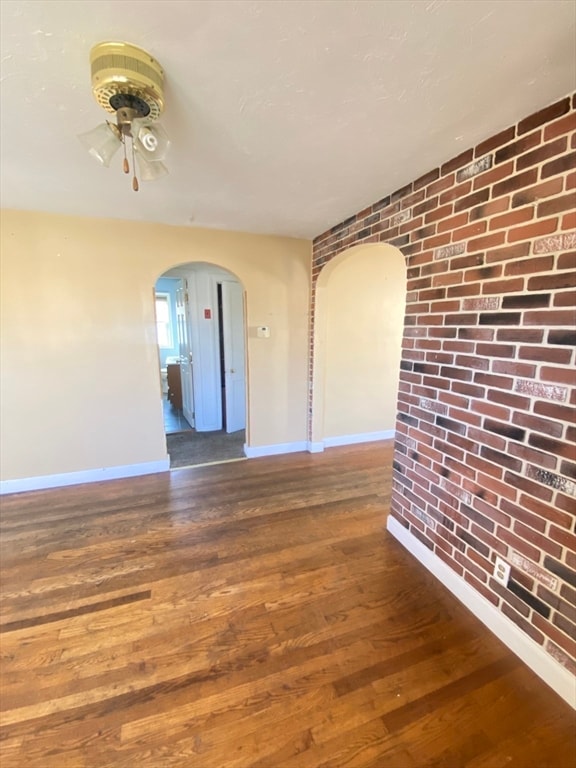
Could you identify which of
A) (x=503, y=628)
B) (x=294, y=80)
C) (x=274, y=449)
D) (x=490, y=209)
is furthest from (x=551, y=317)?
(x=274, y=449)

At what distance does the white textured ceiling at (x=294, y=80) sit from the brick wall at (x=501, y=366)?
0.73ft

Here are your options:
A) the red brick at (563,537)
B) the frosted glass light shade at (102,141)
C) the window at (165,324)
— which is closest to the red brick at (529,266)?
the red brick at (563,537)

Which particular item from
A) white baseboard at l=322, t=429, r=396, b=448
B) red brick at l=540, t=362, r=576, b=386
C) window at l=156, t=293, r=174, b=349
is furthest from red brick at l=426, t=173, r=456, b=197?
window at l=156, t=293, r=174, b=349

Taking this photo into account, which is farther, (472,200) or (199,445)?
(199,445)

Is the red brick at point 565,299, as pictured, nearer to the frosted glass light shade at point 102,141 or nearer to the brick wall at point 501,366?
the brick wall at point 501,366

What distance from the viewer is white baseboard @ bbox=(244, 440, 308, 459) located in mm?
3566

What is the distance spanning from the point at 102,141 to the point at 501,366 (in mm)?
1890

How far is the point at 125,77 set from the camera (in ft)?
3.31

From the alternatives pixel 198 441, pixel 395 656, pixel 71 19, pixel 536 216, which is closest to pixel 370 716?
pixel 395 656

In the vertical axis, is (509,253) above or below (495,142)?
below

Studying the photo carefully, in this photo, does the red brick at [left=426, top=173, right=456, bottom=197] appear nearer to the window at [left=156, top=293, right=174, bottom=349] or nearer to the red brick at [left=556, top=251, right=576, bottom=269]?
the red brick at [left=556, top=251, right=576, bottom=269]

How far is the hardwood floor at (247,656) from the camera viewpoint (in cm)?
112

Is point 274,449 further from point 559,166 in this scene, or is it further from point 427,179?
point 559,166

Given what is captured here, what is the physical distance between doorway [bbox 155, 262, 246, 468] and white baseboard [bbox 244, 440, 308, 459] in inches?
10.4
